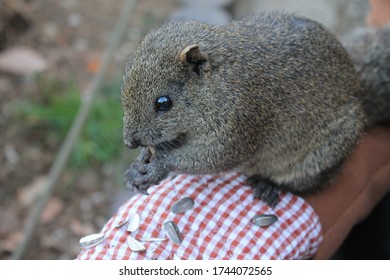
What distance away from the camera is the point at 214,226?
2193mm

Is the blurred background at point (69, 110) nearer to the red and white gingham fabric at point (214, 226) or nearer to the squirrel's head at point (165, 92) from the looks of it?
the red and white gingham fabric at point (214, 226)

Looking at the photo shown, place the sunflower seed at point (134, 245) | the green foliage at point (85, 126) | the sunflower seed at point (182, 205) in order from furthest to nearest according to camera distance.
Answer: the green foliage at point (85, 126), the sunflower seed at point (182, 205), the sunflower seed at point (134, 245)

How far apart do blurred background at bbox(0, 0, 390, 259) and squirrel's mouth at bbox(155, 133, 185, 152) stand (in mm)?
1055

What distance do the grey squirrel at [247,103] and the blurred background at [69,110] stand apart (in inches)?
24.0

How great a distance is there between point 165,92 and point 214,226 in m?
0.53

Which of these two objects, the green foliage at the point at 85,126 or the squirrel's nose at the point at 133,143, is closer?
the squirrel's nose at the point at 133,143

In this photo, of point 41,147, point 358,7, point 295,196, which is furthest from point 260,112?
point 358,7

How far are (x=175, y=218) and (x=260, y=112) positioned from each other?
1.76 ft

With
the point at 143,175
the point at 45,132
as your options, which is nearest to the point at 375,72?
the point at 143,175

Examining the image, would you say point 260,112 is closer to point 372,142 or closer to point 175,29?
point 175,29

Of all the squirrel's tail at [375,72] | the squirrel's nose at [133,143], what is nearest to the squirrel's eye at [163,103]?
the squirrel's nose at [133,143]

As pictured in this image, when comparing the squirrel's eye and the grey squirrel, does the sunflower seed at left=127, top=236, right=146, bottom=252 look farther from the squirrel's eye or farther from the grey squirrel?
the squirrel's eye

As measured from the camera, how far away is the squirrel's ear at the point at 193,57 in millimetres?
2068

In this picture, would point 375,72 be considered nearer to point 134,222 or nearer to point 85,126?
point 134,222
